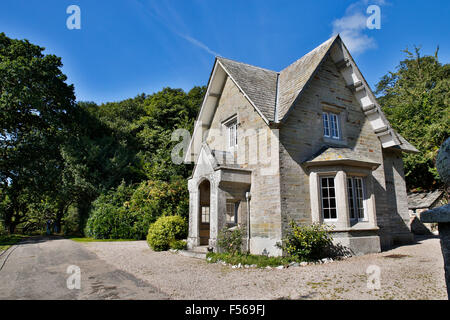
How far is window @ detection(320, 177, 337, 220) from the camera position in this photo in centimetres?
1075

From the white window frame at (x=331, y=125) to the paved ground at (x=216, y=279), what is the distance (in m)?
5.37

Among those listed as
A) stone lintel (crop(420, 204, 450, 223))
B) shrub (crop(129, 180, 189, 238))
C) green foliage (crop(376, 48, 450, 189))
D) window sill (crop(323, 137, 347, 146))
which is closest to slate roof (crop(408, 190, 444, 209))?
green foliage (crop(376, 48, 450, 189))

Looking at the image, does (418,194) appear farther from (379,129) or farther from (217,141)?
(217,141)

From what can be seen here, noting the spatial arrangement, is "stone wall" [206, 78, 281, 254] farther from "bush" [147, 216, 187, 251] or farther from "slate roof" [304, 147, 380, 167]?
"bush" [147, 216, 187, 251]

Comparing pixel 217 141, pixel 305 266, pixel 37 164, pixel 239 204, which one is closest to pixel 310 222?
pixel 305 266

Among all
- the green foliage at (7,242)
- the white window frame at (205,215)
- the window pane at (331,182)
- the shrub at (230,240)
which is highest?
the window pane at (331,182)

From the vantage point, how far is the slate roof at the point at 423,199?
1941 cm

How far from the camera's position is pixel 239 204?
1145 cm

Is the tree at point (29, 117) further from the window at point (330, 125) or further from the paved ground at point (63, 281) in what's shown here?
the window at point (330, 125)

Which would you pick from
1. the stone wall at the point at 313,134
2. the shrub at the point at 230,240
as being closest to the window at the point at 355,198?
the stone wall at the point at 313,134

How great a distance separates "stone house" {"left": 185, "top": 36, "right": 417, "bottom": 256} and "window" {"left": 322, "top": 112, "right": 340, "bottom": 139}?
0.05 metres

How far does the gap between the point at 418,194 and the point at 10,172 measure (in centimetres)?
3209
